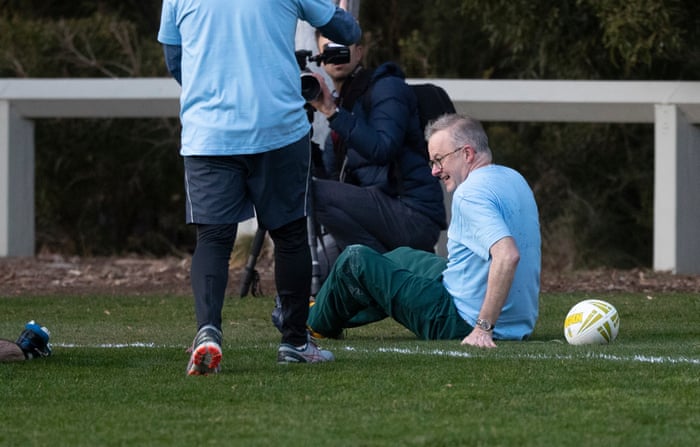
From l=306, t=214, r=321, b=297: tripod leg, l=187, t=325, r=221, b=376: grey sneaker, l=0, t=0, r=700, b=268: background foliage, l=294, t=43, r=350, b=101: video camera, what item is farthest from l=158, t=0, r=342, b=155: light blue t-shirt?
l=0, t=0, r=700, b=268: background foliage

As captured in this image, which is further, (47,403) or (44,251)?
(44,251)

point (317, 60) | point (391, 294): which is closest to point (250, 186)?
point (391, 294)

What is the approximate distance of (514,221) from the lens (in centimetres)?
716

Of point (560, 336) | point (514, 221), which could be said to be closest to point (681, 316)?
point (560, 336)

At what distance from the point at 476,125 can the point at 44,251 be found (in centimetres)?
1179

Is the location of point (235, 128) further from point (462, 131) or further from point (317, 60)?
point (317, 60)

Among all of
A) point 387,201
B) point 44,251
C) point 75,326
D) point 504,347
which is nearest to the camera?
point 504,347

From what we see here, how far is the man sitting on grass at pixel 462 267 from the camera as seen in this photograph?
705 cm

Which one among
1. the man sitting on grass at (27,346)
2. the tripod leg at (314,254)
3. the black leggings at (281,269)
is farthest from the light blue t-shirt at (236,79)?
the tripod leg at (314,254)

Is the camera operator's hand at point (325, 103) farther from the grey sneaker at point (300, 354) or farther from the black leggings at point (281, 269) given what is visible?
the grey sneaker at point (300, 354)

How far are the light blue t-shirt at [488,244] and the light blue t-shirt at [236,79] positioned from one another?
120cm

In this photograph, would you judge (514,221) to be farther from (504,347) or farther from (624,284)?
(624,284)

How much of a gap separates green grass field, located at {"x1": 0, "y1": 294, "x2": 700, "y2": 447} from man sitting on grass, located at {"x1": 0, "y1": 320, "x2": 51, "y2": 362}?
0.08 meters

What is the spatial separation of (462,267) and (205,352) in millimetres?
1847
